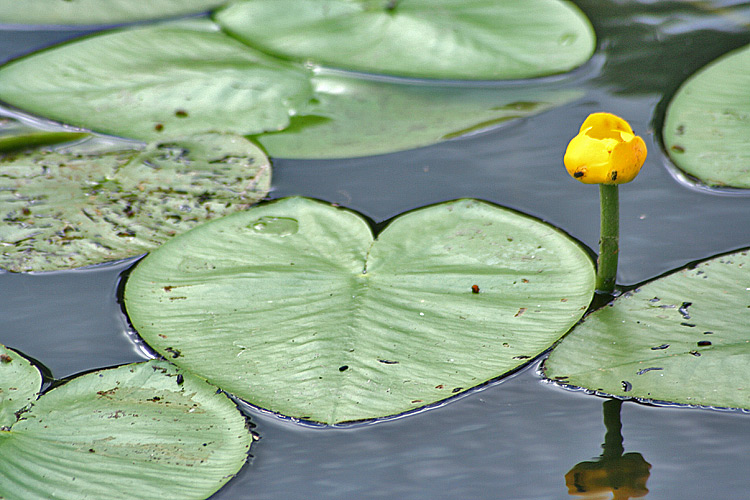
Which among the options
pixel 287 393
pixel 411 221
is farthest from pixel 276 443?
pixel 411 221

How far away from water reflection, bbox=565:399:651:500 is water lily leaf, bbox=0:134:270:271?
75 centimetres

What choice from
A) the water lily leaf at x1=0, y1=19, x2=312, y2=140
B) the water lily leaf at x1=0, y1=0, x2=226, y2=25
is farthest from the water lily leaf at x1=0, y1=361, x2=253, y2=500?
the water lily leaf at x1=0, y1=0, x2=226, y2=25

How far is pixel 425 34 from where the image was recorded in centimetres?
166

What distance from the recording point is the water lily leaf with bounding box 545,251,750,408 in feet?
2.85

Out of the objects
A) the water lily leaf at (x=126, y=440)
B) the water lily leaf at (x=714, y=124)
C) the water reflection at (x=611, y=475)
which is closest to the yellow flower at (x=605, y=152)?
the water reflection at (x=611, y=475)

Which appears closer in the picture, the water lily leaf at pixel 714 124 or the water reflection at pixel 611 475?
the water reflection at pixel 611 475

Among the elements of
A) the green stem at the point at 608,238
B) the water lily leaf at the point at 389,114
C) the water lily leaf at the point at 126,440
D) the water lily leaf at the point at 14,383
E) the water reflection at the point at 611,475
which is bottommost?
the water reflection at the point at 611,475

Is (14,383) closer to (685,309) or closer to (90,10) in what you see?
(685,309)

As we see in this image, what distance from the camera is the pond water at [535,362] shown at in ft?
2.71

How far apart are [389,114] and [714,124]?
25.9 inches

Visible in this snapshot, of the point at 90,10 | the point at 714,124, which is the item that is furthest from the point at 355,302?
the point at 90,10

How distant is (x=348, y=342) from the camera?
3.09 feet

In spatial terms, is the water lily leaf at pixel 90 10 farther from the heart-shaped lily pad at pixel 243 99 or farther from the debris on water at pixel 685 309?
the debris on water at pixel 685 309

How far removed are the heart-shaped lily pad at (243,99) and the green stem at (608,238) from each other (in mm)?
524
